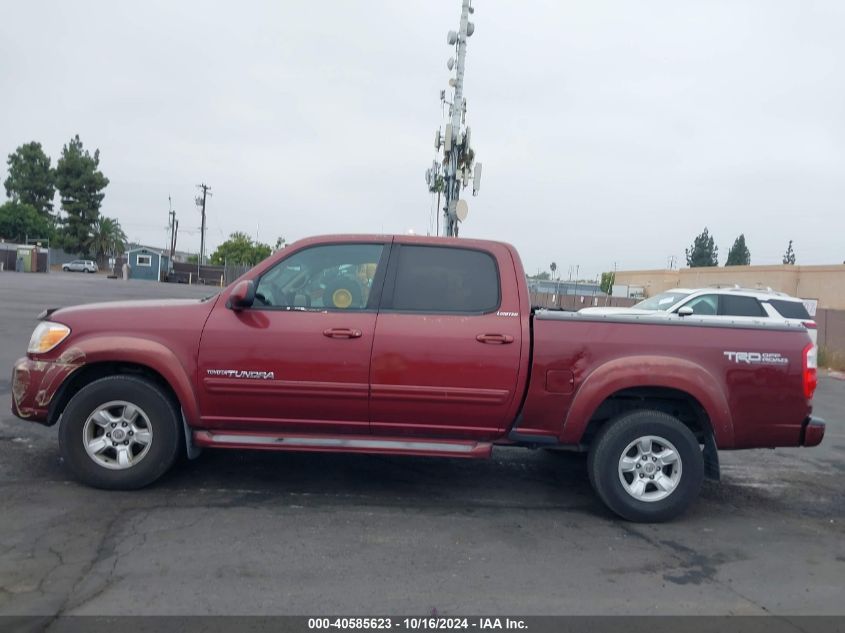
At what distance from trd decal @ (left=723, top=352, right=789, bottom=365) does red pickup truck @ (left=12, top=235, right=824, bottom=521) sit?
0.03ft

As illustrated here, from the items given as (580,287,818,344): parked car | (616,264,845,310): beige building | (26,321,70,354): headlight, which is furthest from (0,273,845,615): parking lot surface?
(616,264,845,310): beige building

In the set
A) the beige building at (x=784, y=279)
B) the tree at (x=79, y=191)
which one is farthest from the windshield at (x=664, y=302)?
the tree at (x=79, y=191)

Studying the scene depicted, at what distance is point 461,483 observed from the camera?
6.24m

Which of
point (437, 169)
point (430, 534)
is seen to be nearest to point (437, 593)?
point (430, 534)

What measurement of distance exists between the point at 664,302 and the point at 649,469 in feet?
33.0

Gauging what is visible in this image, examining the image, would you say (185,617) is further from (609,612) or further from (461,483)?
(461,483)

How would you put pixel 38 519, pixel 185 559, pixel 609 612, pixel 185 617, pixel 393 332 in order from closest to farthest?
1. pixel 185 617
2. pixel 609 612
3. pixel 185 559
4. pixel 38 519
5. pixel 393 332

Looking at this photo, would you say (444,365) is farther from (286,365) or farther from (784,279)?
(784,279)

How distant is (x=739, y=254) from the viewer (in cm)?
7281

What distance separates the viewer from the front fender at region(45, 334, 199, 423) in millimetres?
5379

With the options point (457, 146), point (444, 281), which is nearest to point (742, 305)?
point (457, 146)

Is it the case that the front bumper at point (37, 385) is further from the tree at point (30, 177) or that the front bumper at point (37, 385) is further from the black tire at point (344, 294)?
the tree at point (30, 177)

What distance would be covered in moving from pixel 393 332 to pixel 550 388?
117 centimetres

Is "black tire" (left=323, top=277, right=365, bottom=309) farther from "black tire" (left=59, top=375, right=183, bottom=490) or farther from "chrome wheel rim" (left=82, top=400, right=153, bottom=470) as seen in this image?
"chrome wheel rim" (left=82, top=400, right=153, bottom=470)
